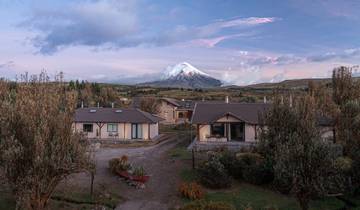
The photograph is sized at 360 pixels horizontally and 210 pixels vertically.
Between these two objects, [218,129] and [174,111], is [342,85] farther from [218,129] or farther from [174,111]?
[174,111]

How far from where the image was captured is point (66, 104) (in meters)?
15.7

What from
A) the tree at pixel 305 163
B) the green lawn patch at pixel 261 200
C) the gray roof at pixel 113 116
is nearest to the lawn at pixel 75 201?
the green lawn patch at pixel 261 200

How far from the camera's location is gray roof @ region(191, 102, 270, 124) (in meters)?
41.2

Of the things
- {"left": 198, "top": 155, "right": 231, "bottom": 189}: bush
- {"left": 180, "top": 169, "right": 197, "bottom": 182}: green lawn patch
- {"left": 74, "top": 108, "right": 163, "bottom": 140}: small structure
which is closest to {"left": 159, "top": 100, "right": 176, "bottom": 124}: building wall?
{"left": 74, "top": 108, "right": 163, "bottom": 140}: small structure

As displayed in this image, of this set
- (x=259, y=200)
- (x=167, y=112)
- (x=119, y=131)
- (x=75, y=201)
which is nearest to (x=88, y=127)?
(x=119, y=131)

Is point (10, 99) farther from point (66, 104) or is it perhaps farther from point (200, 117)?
point (200, 117)

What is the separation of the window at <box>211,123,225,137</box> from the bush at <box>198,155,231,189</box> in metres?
14.6

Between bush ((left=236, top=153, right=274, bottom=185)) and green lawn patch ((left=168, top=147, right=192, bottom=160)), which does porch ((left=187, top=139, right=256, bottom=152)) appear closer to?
green lawn patch ((left=168, top=147, right=192, bottom=160))

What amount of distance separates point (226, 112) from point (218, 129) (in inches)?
86.6

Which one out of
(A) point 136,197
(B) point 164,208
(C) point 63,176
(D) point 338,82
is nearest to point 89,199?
(A) point 136,197

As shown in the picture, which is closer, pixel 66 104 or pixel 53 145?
pixel 53 145

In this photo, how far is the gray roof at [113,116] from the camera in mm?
46625

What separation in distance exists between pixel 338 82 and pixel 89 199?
28.2 m

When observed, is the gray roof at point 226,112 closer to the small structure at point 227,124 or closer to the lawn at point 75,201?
the small structure at point 227,124
